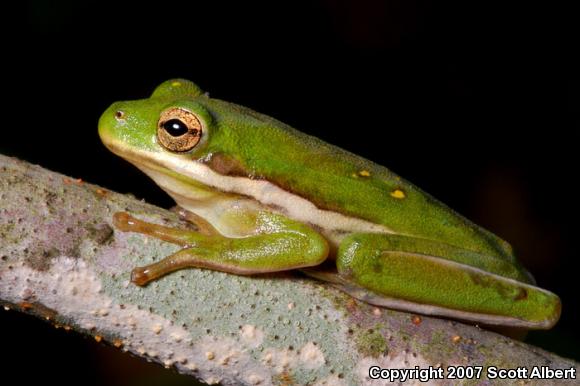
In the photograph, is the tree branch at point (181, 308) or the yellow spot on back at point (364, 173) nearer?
the tree branch at point (181, 308)

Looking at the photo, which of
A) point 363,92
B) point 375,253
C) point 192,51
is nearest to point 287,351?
point 375,253

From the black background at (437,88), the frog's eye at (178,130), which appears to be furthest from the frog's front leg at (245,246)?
the black background at (437,88)

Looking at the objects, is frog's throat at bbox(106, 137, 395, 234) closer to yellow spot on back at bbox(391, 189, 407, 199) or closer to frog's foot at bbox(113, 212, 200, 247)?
yellow spot on back at bbox(391, 189, 407, 199)

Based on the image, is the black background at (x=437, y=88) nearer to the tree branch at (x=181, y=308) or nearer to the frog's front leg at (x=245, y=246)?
the frog's front leg at (x=245, y=246)

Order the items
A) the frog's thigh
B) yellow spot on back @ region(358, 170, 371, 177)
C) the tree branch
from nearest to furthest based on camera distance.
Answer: the tree branch, the frog's thigh, yellow spot on back @ region(358, 170, 371, 177)

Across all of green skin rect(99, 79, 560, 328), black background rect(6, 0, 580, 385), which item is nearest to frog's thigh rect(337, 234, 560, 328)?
green skin rect(99, 79, 560, 328)

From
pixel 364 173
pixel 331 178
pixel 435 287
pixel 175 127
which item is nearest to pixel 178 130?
pixel 175 127

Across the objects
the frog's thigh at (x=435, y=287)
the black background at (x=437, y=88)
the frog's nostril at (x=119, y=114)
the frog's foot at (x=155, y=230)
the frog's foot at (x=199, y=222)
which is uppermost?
the black background at (x=437, y=88)

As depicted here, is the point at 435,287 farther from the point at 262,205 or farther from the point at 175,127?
the point at 175,127
